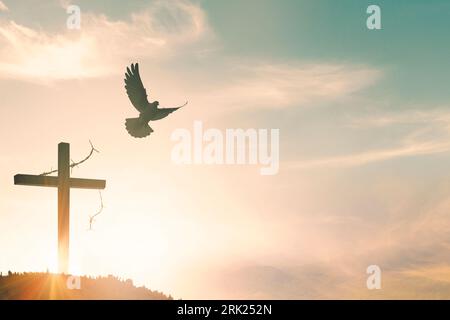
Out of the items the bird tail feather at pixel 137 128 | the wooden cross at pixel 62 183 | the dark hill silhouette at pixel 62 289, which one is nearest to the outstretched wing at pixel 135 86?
the bird tail feather at pixel 137 128

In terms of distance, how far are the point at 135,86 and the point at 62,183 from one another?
2.94 m

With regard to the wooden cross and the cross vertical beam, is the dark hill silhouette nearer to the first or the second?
the cross vertical beam

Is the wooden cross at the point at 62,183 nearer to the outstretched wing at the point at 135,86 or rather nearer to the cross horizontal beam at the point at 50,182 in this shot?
the cross horizontal beam at the point at 50,182

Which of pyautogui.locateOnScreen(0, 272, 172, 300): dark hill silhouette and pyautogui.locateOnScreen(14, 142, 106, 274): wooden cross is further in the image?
pyautogui.locateOnScreen(14, 142, 106, 274): wooden cross

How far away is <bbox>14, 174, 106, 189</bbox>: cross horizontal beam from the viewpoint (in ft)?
49.1

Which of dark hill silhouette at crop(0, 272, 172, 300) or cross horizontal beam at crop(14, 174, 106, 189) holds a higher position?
cross horizontal beam at crop(14, 174, 106, 189)

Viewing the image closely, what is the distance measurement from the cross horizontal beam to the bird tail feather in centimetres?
161

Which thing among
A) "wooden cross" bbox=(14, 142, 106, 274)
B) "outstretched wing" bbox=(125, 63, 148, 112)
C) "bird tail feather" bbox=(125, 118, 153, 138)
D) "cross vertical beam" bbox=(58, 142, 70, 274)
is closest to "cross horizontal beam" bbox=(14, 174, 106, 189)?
"wooden cross" bbox=(14, 142, 106, 274)

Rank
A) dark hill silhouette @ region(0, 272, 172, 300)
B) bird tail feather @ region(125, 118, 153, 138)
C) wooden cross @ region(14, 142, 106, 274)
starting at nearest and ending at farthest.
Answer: dark hill silhouette @ region(0, 272, 172, 300)
wooden cross @ region(14, 142, 106, 274)
bird tail feather @ region(125, 118, 153, 138)
